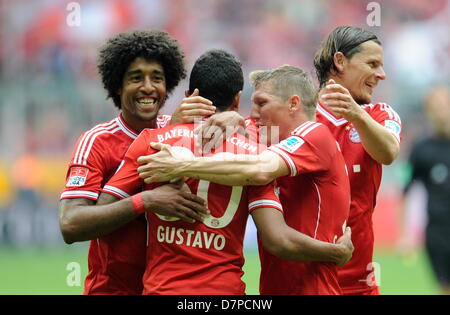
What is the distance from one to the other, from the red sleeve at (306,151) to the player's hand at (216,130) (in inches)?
10.2

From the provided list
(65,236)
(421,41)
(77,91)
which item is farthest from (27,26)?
(65,236)

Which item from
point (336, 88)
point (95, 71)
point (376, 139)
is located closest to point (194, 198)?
point (336, 88)

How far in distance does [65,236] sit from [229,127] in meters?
1.20

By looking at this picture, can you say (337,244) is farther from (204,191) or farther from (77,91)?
(77,91)

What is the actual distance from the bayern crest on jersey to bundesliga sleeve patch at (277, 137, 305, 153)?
0.98 m

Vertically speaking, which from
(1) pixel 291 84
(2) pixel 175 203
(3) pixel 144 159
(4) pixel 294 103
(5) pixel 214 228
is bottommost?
(5) pixel 214 228

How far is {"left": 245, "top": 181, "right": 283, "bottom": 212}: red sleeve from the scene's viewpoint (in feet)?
13.4

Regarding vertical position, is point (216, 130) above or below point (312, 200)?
above

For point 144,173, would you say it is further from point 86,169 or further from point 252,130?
point 252,130

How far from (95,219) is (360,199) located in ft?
6.22

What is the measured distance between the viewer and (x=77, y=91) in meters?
17.2

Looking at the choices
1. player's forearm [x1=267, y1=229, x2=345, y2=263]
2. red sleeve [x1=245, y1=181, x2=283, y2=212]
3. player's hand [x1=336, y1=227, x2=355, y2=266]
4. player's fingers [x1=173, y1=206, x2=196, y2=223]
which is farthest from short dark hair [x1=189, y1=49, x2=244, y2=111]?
player's hand [x1=336, y1=227, x2=355, y2=266]

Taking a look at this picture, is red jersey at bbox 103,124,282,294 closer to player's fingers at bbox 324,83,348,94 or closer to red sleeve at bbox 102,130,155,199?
red sleeve at bbox 102,130,155,199

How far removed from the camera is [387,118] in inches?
198
